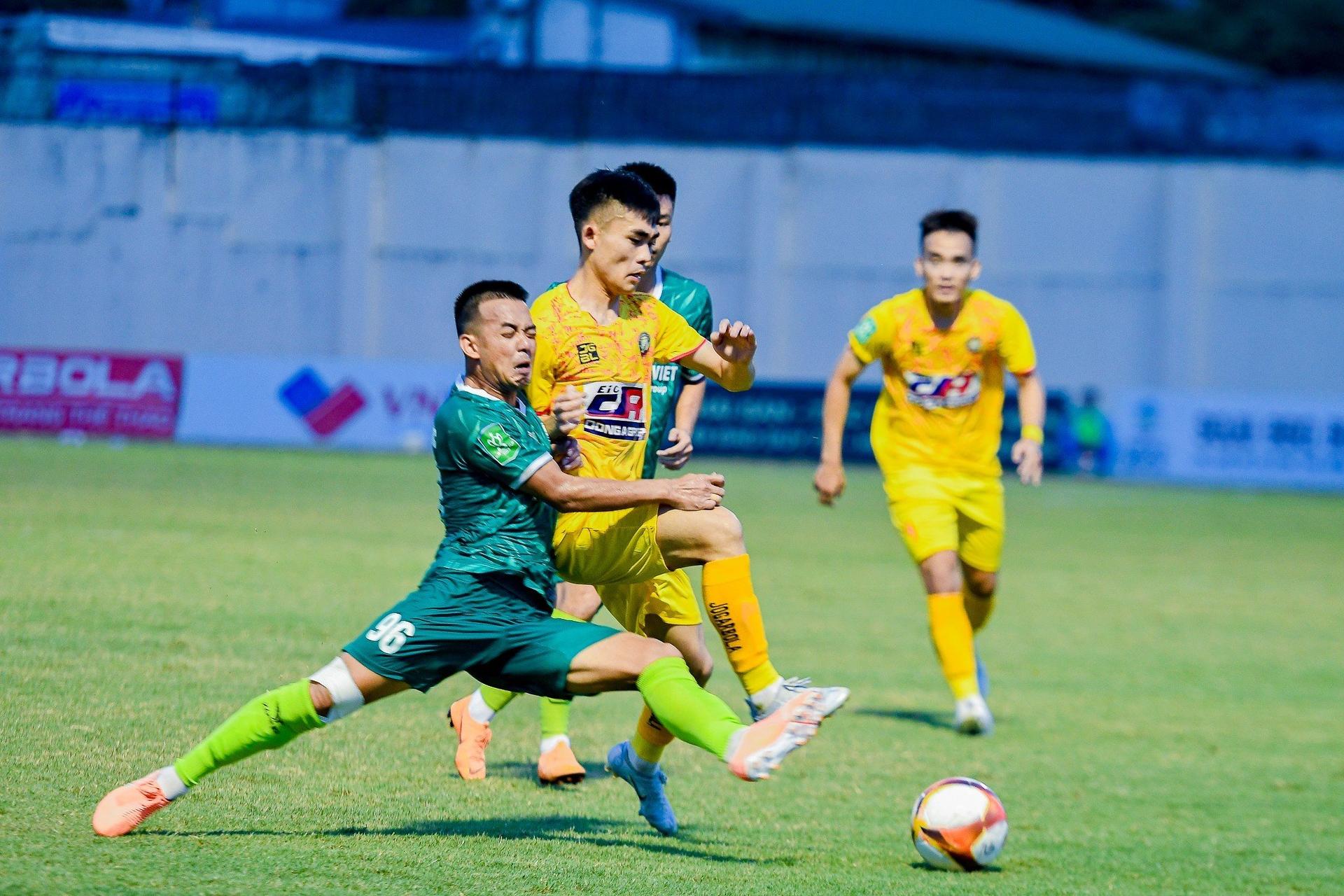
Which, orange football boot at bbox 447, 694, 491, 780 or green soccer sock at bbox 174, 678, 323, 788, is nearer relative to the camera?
green soccer sock at bbox 174, 678, 323, 788

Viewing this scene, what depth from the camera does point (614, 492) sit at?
498 cm

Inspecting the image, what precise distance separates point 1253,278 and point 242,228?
2016cm

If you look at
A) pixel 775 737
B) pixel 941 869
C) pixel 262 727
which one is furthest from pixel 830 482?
pixel 262 727

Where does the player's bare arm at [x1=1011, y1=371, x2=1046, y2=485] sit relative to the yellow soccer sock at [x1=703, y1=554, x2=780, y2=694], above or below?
Result: above

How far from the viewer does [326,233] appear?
111 feet

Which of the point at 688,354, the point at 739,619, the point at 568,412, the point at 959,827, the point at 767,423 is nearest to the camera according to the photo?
the point at 568,412

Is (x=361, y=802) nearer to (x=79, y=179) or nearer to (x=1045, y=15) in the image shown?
(x=79, y=179)

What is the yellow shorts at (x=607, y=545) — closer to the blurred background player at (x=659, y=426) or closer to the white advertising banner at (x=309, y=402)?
the blurred background player at (x=659, y=426)

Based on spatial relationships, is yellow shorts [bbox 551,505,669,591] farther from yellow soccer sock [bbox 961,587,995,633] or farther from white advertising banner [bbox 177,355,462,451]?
white advertising banner [bbox 177,355,462,451]

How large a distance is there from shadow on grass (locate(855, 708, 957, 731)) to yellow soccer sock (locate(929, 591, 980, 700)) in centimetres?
22

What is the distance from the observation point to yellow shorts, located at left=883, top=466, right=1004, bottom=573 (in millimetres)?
8500

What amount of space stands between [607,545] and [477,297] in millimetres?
942

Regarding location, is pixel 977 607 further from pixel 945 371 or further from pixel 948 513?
pixel 945 371

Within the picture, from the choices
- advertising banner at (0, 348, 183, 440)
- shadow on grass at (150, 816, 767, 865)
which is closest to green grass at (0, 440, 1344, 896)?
shadow on grass at (150, 816, 767, 865)
